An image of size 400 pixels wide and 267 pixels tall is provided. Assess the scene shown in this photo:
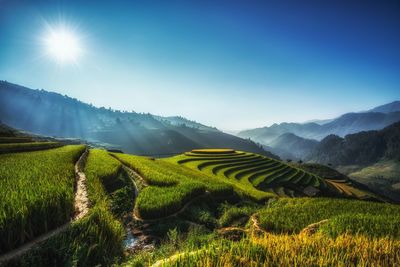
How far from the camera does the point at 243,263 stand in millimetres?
4809

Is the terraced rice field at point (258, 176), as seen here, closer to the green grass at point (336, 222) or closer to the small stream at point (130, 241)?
the green grass at point (336, 222)

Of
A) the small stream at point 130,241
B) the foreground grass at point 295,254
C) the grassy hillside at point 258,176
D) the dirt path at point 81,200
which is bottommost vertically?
the grassy hillside at point 258,176

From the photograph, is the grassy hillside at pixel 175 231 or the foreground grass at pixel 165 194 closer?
the grassy hillside at pixel 175 231

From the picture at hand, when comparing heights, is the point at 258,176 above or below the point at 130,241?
below

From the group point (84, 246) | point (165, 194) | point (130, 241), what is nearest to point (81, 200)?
point (130, 241)

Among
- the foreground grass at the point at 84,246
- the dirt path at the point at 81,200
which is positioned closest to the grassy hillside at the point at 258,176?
the dirt path at the point at 81,200

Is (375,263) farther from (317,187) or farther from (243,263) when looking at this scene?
(317,187)

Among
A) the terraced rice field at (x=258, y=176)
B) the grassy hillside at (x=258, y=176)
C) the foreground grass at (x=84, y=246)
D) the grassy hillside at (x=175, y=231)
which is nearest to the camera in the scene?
the grassy hillside at (x=175, y=231)

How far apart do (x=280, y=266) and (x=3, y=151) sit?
125 feet

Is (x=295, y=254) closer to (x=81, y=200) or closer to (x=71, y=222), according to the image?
(x=71, y=222)

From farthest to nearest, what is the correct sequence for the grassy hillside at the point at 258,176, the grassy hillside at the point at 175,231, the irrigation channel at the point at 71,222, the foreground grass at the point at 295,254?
1. the grassy hillside at the point at 258,176
2. the irrigation channel at the point at 71,222
3. the grassy hillside at the point at 175,231
4. the foreground grass at the point at 295,254

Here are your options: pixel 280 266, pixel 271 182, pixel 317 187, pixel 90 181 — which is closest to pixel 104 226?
pixel 280 266

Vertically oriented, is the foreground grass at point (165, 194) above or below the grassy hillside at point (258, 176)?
above

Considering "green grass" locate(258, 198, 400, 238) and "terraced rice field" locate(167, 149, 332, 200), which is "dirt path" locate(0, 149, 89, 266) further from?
"terraced rice field" locate(167, 149, 332, 200)
